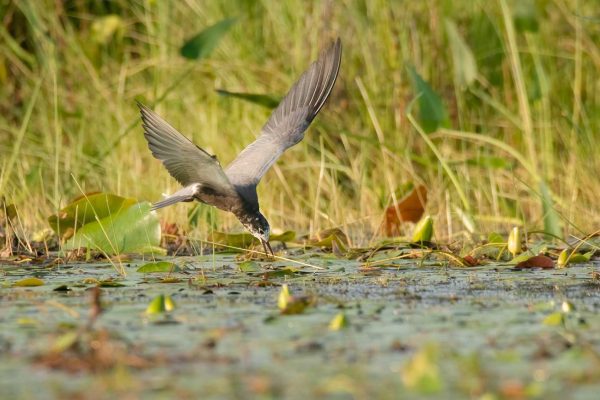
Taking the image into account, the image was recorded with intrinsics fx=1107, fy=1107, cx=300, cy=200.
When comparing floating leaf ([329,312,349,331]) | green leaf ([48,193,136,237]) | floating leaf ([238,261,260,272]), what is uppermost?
green leaf ([48,193,136,237])

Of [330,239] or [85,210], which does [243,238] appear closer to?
[330,239]

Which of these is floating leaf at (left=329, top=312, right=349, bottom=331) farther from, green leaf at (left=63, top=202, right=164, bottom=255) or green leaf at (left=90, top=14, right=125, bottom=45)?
green leaf at (left=90, top=14, right=125, bottom=45)

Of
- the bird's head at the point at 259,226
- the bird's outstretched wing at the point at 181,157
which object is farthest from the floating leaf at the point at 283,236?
the bird's outstretched wing at the point at 181,157

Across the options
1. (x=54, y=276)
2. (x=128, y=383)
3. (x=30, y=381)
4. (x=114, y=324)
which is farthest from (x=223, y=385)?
(x=54, y=276)

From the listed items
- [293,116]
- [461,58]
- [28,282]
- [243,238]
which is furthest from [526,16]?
[28,282]

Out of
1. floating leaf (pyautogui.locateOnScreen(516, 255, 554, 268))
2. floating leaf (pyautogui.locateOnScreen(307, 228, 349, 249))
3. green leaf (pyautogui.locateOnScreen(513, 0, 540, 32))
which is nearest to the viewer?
floating leaf (pyautogui.locateOnScreen(516, 255, 554, 268))

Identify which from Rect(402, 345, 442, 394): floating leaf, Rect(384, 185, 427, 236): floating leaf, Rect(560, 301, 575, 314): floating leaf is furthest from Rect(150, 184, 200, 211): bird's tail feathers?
Rect(402, 345, 442, 394): floating leaf

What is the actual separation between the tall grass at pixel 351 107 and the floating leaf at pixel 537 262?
1909 mm

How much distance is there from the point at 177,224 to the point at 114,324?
3007 mm

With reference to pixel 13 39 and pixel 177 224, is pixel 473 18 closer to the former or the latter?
pixel 177 224

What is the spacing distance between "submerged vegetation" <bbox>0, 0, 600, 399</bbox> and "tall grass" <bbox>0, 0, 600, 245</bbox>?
0.08 ft

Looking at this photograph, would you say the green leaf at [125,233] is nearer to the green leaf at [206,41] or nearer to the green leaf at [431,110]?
the green leaf at [206,41]

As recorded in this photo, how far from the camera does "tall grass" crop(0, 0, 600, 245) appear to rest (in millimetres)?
7691

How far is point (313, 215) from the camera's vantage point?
7.46 m
